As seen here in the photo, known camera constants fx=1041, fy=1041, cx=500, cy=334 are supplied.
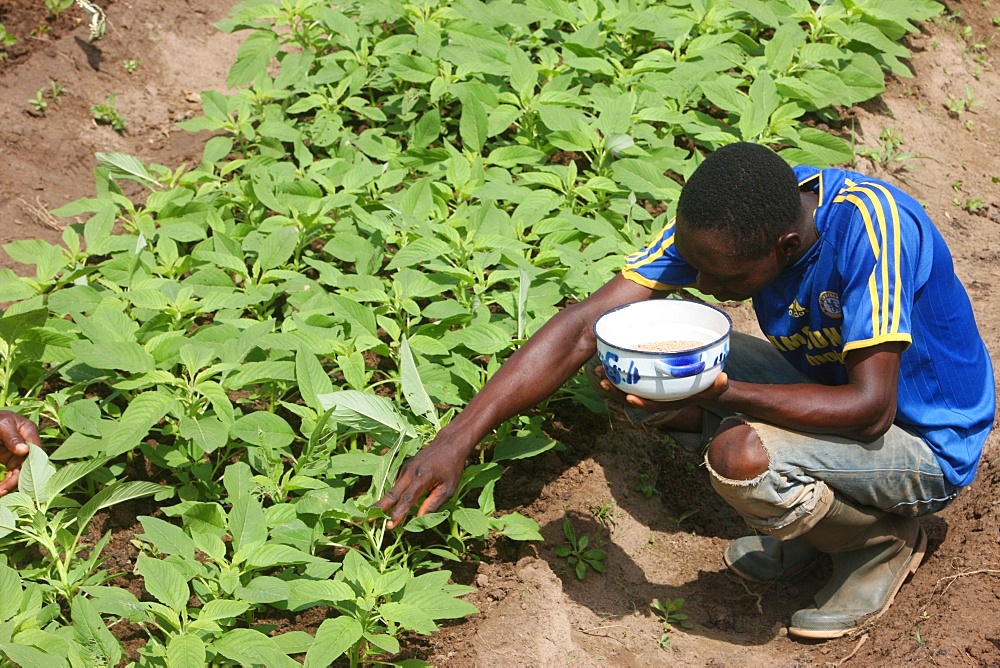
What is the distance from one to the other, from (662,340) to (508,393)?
420mm

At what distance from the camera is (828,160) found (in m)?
4.03

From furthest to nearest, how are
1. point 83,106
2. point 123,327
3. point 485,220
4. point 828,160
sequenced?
point 83,106, point 828,160, point 485,220, point 123,327

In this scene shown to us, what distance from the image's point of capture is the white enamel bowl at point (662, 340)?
228 cm

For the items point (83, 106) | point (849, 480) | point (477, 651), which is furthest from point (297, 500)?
point (83, 106)

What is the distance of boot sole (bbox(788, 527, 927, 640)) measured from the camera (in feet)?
8.97

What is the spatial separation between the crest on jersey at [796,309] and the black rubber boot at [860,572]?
55cm

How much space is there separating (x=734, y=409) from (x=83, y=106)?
138 inches

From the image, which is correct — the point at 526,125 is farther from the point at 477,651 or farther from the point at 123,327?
the point at 477,651

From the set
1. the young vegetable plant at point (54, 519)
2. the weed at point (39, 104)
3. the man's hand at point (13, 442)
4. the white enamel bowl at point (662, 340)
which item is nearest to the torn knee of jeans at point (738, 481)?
the white enamel bowl at point (662, 340)

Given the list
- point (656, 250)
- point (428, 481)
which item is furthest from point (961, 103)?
point (428, 481)

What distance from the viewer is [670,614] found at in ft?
9.31

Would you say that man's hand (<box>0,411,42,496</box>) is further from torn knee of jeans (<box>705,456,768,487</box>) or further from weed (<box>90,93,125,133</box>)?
weed (<box>90,93,125,133</box>)

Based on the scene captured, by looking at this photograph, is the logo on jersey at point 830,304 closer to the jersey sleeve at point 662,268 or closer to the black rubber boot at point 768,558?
the jersey sleeve at point 662,268

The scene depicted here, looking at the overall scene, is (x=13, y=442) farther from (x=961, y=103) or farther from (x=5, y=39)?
(x=961, y=103)
